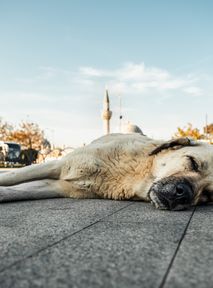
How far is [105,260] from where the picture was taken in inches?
62.3

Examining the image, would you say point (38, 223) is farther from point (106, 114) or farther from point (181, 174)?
point (106, 114)

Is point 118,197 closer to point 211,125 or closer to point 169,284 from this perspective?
point 169,284

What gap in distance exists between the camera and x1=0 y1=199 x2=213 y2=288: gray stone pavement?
52.5 inches

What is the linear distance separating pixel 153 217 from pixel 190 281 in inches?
63.4

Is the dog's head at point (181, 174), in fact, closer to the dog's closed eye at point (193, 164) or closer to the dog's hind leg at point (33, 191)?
the dog's closed eye at point (193, 164)

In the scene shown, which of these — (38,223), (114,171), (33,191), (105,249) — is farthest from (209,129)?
(105,249)

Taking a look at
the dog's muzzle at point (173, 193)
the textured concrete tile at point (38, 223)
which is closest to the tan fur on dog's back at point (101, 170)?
the textured concrete tile at point (38, 223)

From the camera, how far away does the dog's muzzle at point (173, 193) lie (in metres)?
3.18

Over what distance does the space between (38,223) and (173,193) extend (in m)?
1.29

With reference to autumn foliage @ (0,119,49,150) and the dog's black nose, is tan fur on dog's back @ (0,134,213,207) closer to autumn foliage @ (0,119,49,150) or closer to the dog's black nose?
the dog's black nose

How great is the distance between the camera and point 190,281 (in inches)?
51.4

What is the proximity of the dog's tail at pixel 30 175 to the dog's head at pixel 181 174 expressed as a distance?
136cm

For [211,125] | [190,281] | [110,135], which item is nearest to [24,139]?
[211,125]

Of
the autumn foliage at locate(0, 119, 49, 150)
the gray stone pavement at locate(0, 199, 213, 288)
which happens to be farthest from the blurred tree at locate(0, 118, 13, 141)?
the gray stone pavement at locate(0, 199, 213, 288)
